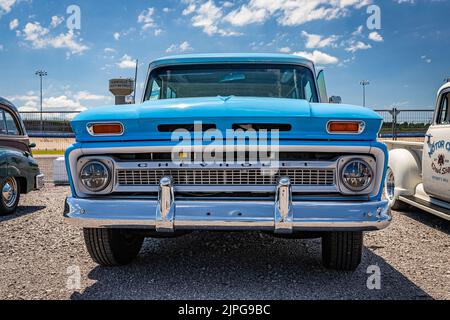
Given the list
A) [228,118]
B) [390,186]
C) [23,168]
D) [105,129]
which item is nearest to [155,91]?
[105,129]

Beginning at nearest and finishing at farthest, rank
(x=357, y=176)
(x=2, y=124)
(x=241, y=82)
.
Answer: (x=357, y=176)
(x=241, y=82)
(x=2, y=124)

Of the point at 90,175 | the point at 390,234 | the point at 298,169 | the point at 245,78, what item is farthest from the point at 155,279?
the point at 390,234

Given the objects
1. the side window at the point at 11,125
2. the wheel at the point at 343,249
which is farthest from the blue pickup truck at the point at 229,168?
the side window at the point at 11,125

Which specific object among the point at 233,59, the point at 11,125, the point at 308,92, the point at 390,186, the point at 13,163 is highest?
the point at 233,59

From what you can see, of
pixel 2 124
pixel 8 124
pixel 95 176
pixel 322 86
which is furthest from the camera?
pixel 8 124

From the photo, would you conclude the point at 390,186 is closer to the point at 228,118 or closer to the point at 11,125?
the point at 228,118

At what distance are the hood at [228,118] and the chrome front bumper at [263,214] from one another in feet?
1.18

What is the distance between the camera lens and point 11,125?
6930 mm

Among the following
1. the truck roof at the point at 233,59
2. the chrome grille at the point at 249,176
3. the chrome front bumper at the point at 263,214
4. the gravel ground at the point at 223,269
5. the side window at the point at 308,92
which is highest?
the truck roof at the point at 233,59

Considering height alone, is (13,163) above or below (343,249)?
above

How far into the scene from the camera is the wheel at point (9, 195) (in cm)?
613

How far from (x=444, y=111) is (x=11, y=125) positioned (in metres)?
6.38

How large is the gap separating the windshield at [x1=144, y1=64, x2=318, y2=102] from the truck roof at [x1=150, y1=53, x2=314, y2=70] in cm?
5

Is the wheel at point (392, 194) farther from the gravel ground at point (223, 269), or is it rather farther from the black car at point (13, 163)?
the black car at point (13, 163)
